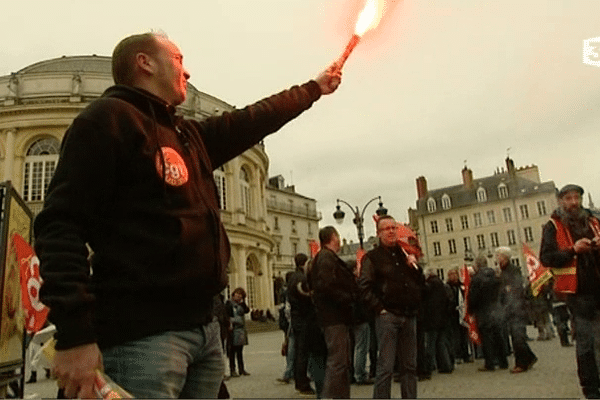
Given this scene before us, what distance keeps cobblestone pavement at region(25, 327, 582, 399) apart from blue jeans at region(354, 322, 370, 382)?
22cm

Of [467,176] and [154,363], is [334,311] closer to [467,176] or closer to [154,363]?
[154,363]

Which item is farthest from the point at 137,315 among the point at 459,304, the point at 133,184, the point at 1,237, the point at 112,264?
the point at 459,304

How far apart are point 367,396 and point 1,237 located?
5.16 meters

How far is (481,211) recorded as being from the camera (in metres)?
68.2

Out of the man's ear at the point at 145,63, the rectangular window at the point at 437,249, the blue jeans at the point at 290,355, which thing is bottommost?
the blue jeans at the point at 290,355

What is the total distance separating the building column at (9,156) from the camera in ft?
114

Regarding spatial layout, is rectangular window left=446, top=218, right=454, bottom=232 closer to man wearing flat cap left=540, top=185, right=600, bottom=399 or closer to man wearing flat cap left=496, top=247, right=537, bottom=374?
man wearing flat cap left=496, top=247, right=537, bottom=374

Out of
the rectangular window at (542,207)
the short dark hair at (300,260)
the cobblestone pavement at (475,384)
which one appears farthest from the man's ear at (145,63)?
the rectangular window at (542,207)

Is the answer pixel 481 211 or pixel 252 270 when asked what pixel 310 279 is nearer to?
pixel 252 270

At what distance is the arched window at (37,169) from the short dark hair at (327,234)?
3274 cm

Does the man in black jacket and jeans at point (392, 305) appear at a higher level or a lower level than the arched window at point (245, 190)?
lower

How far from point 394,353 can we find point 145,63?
4422 millimetres

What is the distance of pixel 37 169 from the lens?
35750 millimetres

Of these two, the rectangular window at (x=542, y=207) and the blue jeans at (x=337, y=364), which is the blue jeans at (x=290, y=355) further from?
the rectangular window at (x=542, y=207)
